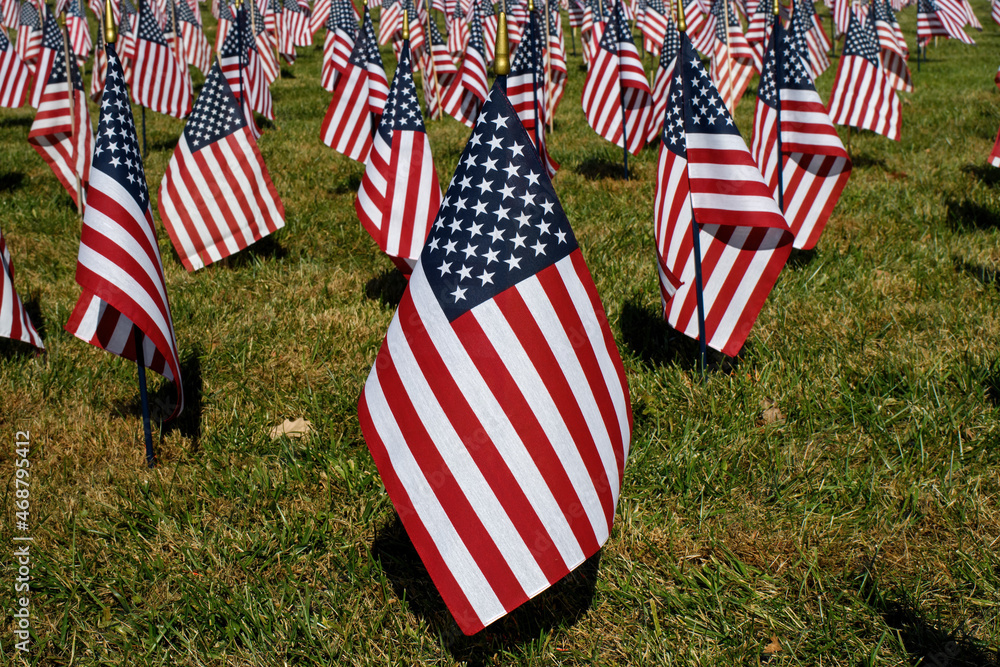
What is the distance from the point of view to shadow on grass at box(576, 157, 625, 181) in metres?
9.02

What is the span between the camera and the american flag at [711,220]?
3.70 m

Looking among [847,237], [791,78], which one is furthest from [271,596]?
[847,237]

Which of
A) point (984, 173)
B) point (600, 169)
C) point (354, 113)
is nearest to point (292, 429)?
point (354, 113)

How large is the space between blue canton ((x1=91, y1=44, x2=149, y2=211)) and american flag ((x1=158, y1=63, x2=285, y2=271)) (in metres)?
2.50

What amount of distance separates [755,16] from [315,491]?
49.7 feet

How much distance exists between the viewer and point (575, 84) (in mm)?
18016

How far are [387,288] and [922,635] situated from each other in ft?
13.7

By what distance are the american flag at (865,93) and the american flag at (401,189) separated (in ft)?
20.2

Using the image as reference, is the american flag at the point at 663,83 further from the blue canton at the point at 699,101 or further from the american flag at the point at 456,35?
the american flag at the point at 456,35

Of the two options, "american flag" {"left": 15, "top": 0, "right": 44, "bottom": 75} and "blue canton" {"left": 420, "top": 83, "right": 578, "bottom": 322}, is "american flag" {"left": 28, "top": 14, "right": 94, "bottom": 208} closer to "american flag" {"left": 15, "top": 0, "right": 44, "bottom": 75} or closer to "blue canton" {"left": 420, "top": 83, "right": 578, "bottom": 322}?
"blue canton" {"left": 420, "top": 83, "right": 578, "bottom": 322}

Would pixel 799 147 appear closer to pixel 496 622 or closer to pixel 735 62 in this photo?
Result: pixel 496 622

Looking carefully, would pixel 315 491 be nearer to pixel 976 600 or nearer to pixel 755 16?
pixel 976 600

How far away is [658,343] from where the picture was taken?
4.80 metres

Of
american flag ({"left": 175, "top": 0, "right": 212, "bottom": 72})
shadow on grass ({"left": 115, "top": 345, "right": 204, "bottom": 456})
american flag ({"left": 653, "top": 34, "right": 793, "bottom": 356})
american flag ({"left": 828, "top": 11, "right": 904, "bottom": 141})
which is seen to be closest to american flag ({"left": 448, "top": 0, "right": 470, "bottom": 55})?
american flag ({"left": 175, "top": 0, "right": 212, "bottom": 72})
